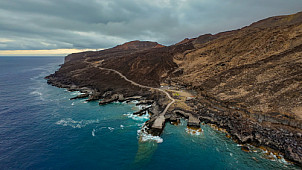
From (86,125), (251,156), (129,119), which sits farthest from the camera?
(129,119)

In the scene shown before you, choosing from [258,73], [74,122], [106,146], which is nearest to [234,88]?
[258,73]

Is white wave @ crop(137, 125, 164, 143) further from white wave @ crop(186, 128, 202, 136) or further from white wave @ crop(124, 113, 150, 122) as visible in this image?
white wave @ crop(186, 128, 202, 136)

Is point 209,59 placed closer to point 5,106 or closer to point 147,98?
point 147,98

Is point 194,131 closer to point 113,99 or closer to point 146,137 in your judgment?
point 146,137

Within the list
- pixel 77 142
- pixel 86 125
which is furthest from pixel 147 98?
pixel 77 142

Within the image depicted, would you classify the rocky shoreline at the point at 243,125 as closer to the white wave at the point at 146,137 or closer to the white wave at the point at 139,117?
the white wave at the point at 146,137

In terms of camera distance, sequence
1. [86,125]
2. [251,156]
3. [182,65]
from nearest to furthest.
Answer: [251,156] < [86,125] < [182,65]
